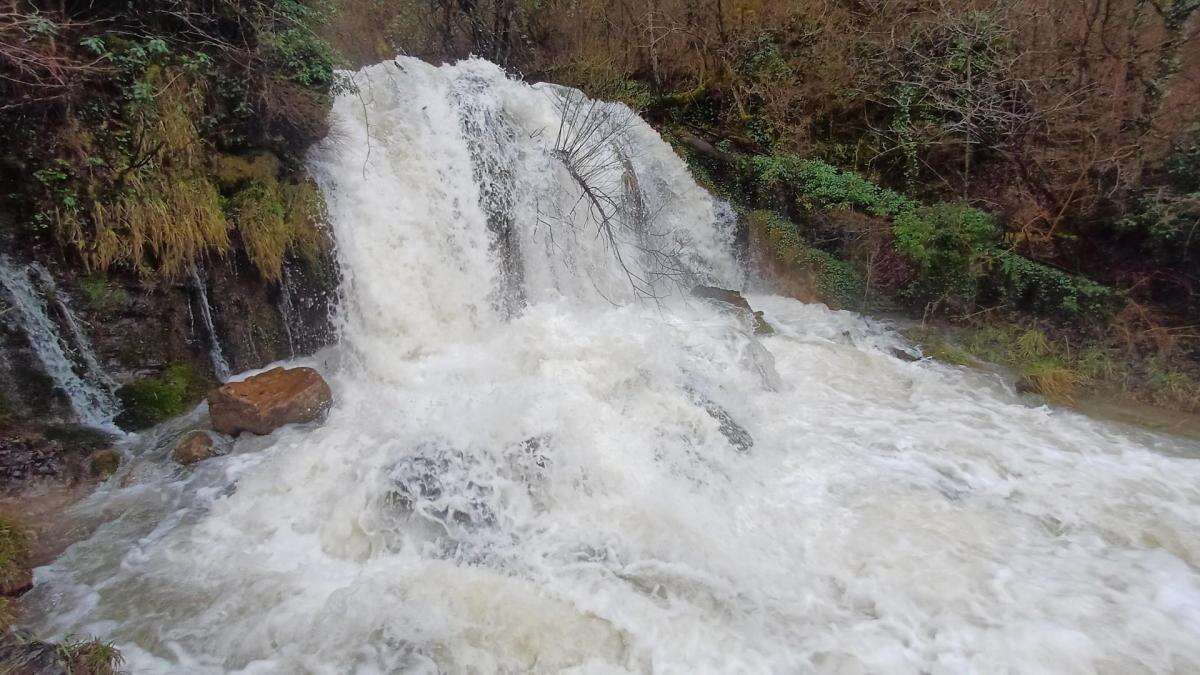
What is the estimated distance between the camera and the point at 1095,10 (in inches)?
294

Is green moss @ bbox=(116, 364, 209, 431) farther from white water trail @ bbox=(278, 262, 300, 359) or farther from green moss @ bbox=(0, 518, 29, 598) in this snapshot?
green moss @ bbox=(0, 518, 29, 598)

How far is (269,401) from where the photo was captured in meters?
5.11

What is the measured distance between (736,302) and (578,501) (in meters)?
4.24

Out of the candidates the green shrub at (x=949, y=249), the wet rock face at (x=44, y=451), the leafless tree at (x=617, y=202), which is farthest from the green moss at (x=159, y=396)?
the green shrub at (x=949, y=249)

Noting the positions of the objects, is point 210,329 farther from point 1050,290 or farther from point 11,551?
point 1050,290

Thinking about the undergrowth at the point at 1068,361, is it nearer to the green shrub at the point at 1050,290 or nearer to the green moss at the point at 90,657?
the green shrub at the point at 1050,290

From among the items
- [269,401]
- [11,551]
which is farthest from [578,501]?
[11,551]

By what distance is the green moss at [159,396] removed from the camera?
5.05m

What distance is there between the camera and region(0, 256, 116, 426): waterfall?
176 inches

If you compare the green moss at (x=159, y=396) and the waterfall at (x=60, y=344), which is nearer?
the waterfall at (x=60, y=344)

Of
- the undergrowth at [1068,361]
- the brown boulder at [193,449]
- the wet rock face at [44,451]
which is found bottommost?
the undergrowth at [1068,361]

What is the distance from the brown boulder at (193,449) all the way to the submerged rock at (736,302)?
5792mm

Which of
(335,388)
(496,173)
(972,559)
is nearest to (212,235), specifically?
(335,388)

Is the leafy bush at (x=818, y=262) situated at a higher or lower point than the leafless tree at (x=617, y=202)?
lower
